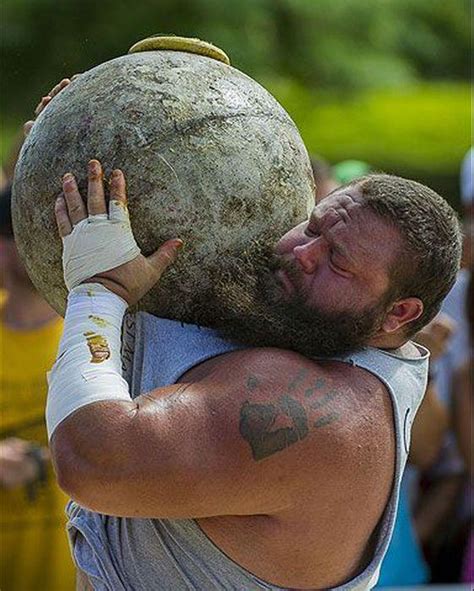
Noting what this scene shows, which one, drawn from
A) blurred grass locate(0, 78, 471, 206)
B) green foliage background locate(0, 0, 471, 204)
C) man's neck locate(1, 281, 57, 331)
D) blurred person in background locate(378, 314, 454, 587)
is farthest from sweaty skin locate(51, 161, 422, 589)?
blurred grass locate(0, 78, 471, 206)

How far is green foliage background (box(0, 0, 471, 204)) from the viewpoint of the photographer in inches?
→ 583

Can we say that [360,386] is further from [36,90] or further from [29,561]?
[36,90]

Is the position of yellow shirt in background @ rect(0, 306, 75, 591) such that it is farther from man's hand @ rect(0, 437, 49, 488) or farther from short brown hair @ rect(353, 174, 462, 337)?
short brown hair @ rect(353, 174, 462, 337)

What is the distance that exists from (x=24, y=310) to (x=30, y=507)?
2.82ft

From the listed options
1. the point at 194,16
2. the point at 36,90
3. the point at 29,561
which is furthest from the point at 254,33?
the point at 29,561

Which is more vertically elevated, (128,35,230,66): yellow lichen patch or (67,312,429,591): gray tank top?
(128,35,230,66): yellow lichen patch

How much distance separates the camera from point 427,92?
19.8m

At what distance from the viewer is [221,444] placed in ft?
9.00

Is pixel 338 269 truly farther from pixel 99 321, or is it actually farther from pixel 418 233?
pixel 99 321

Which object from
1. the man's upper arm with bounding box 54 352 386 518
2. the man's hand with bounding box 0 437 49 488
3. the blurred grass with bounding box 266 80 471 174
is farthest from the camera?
the blurred grass with bounding box 266 80 471 174

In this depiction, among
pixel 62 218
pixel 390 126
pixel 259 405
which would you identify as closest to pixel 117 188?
pixel 62 218

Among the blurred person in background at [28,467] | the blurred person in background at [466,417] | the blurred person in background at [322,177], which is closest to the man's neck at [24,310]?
the blurred person in background at [28,467]

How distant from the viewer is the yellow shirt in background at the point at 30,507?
5.53 meters

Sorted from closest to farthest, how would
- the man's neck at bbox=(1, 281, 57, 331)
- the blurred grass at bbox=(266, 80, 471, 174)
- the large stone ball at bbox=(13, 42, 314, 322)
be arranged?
the large stone ball at bbox=(13, 42, 314, 322)
the man's neck at bbox=(1, 281, 57, 331)
the blurred grass at bbox=(266, 80, 471, 174)
